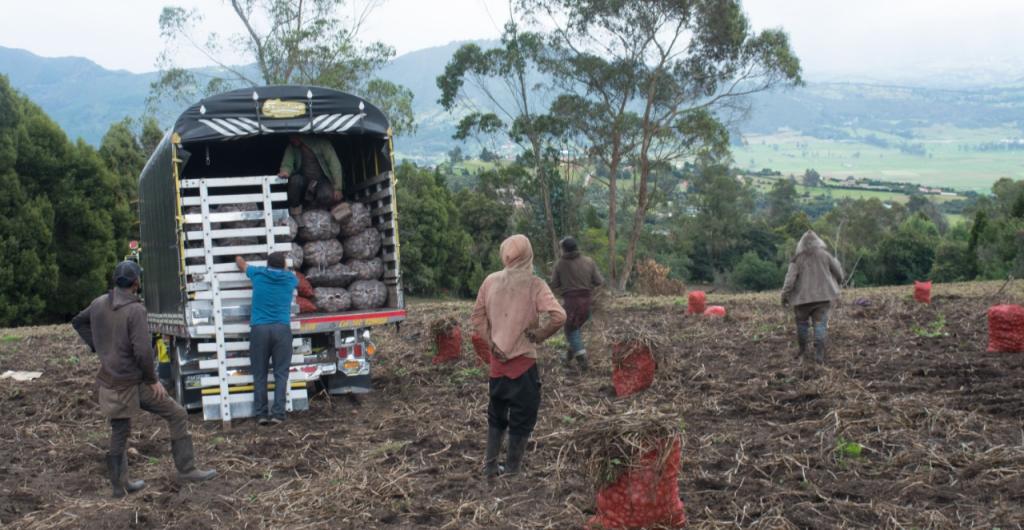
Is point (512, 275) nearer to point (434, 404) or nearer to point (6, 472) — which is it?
point (434, 404)

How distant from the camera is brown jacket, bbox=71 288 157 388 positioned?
7.65 meters

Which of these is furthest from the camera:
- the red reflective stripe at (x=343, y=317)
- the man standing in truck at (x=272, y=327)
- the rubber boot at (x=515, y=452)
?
the red reflective stripe at (x=343, y=317)

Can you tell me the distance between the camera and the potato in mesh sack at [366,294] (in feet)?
38.1

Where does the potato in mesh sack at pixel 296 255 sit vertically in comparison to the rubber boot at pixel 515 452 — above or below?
above

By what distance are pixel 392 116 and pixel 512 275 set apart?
3064 centimetres

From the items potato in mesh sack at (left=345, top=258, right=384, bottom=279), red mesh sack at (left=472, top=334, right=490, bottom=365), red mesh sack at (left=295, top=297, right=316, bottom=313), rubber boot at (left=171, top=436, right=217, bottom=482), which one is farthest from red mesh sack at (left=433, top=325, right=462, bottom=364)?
rubber boot at (left=171, top=436, right=217, bottom=482)

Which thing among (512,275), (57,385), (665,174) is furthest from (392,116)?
(512,275)

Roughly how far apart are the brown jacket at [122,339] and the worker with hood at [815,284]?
758 centimetres

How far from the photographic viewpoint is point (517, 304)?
7.42 metres

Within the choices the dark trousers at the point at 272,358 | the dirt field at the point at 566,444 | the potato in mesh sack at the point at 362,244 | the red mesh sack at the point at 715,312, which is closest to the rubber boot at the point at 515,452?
the dirt field at the point at 566,444

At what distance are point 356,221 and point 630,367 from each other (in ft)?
11.8

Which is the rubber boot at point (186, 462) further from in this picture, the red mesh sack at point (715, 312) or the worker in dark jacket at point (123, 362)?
the red mesh sack at point (715, 312)

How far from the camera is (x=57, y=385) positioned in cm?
1367

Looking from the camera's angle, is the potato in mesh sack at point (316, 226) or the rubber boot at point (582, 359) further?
the rubber boot at point (582, 359)
